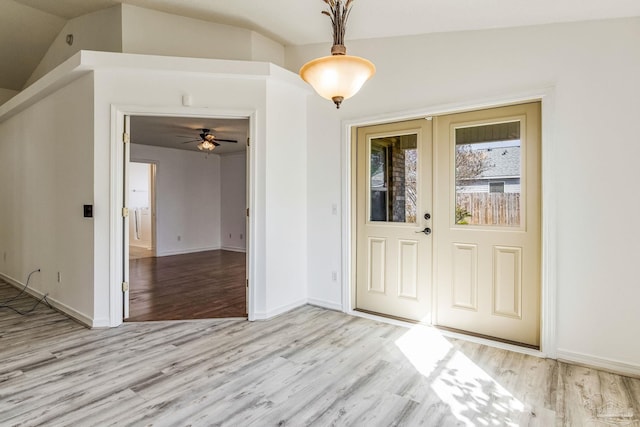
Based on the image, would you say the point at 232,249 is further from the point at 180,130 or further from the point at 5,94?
the point at 5,94

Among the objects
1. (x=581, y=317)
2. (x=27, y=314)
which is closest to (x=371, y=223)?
(x=581, y=317)

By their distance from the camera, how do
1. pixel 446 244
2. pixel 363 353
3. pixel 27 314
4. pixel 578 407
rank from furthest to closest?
pixel 27 314, pixel 446 244, pixel 363 353, pixel 578 407

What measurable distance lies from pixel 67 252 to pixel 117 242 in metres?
0.85

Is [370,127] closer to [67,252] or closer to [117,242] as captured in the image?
[117,242]

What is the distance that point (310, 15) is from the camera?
3.23 meters

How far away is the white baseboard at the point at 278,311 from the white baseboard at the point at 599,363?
249 centimetres

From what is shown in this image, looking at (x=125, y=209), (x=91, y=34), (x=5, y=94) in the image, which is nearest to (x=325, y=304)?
(x=125, y=209)

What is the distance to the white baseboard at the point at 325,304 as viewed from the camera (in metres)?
3.84

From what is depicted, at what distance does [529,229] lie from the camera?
9.21 feet

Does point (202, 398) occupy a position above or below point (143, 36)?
below

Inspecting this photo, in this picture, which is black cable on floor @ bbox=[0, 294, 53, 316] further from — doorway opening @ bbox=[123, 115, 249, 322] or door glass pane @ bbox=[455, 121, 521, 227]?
door glass pane @ bbox=[455, 121, 521, 227]

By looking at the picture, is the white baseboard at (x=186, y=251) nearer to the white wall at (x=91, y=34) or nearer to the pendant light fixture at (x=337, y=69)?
the white wall at (x=91, y=34)

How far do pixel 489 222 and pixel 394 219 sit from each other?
2.95 ft

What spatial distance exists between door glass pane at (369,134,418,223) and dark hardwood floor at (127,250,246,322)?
1940 millimetres
